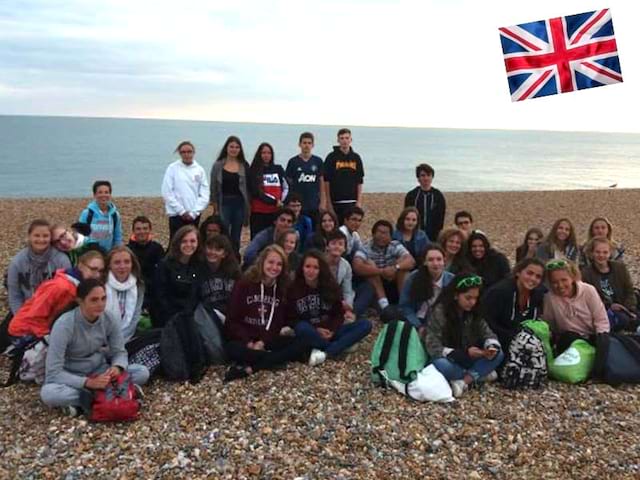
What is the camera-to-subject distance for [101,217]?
7.70 meters

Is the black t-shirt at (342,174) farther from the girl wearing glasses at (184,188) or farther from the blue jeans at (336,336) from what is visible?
the blue jeans at (336,336)

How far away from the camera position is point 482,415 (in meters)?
5.00

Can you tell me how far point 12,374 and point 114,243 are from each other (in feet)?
Answer: 8.89

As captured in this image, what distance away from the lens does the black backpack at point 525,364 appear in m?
5.53

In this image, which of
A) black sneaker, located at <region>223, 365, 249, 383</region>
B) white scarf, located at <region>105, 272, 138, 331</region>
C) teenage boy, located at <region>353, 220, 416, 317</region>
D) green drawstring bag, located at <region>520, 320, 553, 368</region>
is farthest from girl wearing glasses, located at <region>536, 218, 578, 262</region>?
white scarf, located at <region>105, 272, 138, 331</region>

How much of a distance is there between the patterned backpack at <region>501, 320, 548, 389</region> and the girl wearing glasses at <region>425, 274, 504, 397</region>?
12 centimetres

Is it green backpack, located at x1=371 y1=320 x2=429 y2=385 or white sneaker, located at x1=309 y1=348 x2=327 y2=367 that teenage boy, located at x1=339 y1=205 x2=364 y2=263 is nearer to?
white sneaker, located at x1=309 y1=348 x2=327 y2=367

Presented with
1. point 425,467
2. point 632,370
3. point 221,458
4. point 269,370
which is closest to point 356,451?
point 425,467

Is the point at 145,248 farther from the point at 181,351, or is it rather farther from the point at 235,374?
the point at 235,374

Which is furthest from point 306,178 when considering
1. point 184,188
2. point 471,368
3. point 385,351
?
point 471,368

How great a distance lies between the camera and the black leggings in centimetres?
575

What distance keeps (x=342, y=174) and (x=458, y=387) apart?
14.4 ft

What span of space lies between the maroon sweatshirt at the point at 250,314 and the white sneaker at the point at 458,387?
175 centimetres

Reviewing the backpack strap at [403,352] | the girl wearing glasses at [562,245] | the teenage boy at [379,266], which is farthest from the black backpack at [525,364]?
the girl wearing glasses at [562,245]
